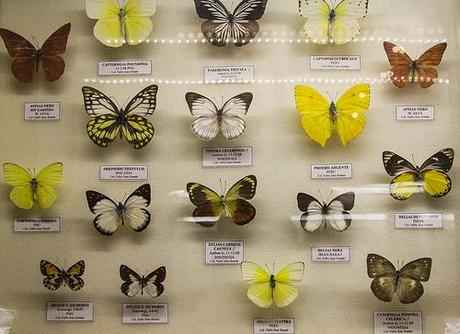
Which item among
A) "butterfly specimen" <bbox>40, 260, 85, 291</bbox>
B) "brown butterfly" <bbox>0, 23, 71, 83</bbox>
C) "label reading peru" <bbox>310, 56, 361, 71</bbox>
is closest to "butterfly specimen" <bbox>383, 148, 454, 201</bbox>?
"label reading peru" <bbox>310, 56, 361, 71</bbox>

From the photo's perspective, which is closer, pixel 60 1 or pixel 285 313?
pixel 285 313

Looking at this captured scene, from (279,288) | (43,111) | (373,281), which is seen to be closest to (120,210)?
(43,111)

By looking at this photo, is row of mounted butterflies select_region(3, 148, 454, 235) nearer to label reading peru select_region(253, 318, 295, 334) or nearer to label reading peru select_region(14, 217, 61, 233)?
label reading peru select_region(14, 217, 61, 233)

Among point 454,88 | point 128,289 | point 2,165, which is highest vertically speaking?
point 454,88

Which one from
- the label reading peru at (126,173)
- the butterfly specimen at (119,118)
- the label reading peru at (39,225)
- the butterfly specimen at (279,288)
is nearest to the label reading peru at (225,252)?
the butterfly specimen at (279,288)

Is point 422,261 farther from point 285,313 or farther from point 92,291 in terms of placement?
point 92,291

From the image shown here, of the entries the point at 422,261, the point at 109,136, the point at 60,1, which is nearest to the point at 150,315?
the point at 109,136

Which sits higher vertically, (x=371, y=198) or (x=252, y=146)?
(x=252, y=146)

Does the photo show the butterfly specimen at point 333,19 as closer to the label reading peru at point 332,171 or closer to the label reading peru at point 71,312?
the label reading peru at point 332,171
